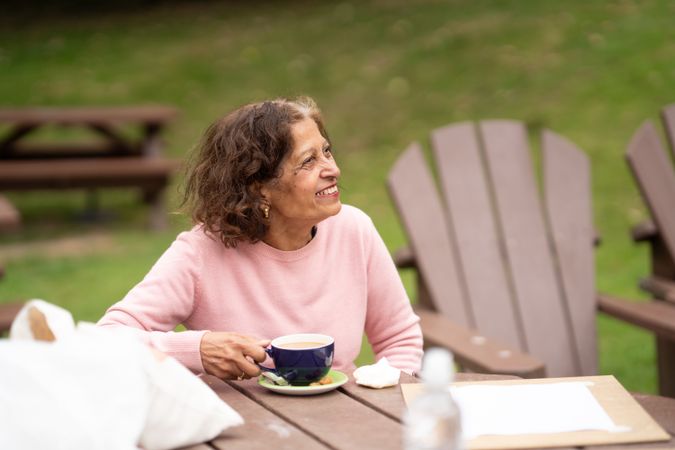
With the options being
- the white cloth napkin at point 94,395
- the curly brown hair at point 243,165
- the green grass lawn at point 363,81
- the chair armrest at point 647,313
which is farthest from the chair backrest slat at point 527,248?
the white cloth napkin at point 94,395

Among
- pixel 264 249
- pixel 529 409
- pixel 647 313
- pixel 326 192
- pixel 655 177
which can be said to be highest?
pixel 326 192

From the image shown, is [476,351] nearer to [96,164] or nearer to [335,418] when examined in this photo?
[335,418]

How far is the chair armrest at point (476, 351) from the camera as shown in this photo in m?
2.89

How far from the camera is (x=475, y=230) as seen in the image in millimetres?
4090

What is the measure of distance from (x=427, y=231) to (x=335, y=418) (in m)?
1.99

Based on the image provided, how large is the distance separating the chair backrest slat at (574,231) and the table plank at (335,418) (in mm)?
A: 2035

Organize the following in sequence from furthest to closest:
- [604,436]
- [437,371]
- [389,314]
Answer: [389,314] < [604,436] < [437,371]

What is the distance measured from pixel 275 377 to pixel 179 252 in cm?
51

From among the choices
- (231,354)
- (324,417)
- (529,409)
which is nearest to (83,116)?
(231,354)

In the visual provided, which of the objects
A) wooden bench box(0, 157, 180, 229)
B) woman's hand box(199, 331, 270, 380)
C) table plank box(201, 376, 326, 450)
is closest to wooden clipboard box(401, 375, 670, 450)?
table plank box(201, 376, 326, 450)

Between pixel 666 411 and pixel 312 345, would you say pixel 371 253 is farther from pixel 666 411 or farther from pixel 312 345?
pixel 666 411

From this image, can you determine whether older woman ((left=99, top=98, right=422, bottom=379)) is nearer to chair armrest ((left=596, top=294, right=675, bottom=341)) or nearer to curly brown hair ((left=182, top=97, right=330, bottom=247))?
curly brown hair ((left=182, top=97, right=330, bottom=247))

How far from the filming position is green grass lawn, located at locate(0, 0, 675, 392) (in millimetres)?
7289

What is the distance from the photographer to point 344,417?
2.02 metres
